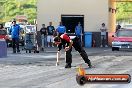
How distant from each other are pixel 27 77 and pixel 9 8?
79.6 meters

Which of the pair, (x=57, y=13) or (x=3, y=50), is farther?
(x=57, y=13)

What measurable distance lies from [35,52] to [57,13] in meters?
12.1

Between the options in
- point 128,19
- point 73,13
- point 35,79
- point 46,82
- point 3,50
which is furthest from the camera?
point 128,19

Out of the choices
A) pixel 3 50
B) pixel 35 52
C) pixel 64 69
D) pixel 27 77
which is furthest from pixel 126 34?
pixel 27 77

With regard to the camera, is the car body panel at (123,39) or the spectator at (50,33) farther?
the spectator at (50,33)

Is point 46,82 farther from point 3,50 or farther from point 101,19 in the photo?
point 101,19

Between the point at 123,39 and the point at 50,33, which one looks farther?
the point at 50,33

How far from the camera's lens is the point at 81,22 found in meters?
44.7

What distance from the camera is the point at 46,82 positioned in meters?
15.2

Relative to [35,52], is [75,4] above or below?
above

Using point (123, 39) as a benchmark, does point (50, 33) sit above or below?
above

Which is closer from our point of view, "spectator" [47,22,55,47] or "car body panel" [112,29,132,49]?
"car body panel" [112,29,132,49]

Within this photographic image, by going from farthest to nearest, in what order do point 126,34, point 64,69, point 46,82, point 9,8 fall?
point 9,8, point 126,34, point 64,69, point 46,82

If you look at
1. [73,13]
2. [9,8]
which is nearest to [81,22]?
[73,13]
